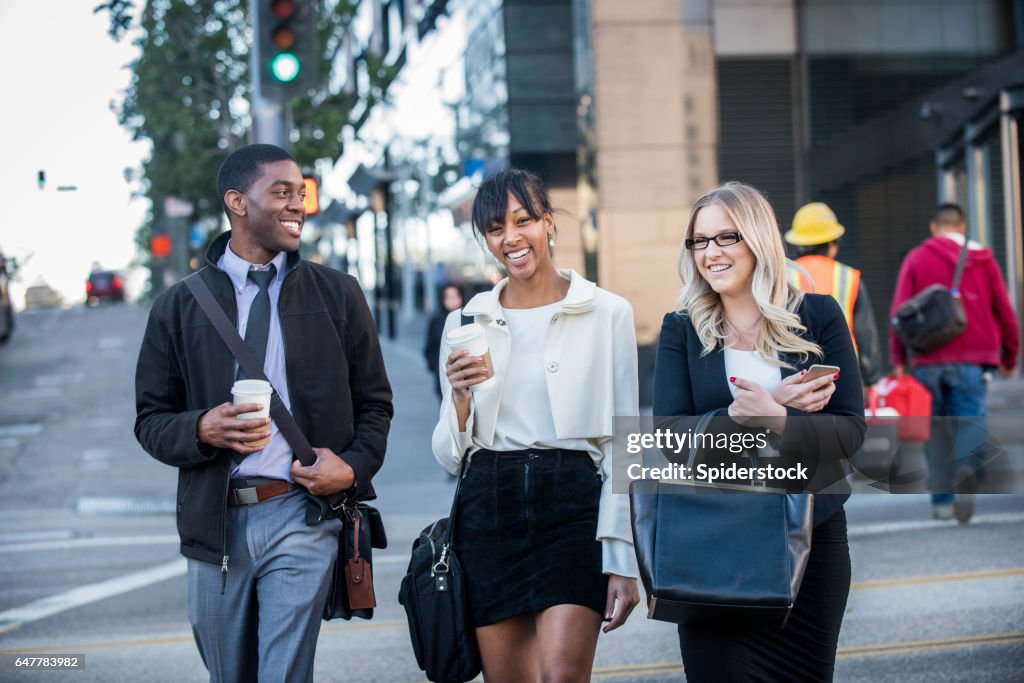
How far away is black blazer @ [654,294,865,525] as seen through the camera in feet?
11.5

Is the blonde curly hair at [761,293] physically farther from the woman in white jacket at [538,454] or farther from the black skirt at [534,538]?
the black skirt at [534,538]

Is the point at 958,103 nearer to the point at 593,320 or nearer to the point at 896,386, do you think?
the point at 896,386

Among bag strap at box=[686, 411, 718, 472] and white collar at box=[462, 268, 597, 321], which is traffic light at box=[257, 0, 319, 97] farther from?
bag strap at box=[686, 411, 718, 472]

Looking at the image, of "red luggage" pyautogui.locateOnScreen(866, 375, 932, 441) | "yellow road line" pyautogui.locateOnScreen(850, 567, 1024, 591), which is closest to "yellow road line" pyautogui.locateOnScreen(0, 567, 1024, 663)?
"yellow road line" pyautogui.locateOnScreen(850, 567, 1024, 591)

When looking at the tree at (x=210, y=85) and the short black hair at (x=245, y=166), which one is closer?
the short black hair at (x=245, y=166)

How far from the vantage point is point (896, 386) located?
344 inches

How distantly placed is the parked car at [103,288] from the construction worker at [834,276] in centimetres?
6057

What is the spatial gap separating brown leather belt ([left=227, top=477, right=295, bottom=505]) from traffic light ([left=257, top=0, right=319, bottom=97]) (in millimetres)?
5918

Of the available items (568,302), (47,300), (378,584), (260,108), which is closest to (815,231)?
(378,584)

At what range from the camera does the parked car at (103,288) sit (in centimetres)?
6469

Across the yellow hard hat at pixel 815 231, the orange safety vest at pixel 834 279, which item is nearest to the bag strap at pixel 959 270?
the yellow hard hat at pixel 815 231

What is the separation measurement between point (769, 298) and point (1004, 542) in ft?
19.3

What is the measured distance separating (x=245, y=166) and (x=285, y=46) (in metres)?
5.48

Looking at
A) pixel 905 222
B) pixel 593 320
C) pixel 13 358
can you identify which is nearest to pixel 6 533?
pixel 593 320
